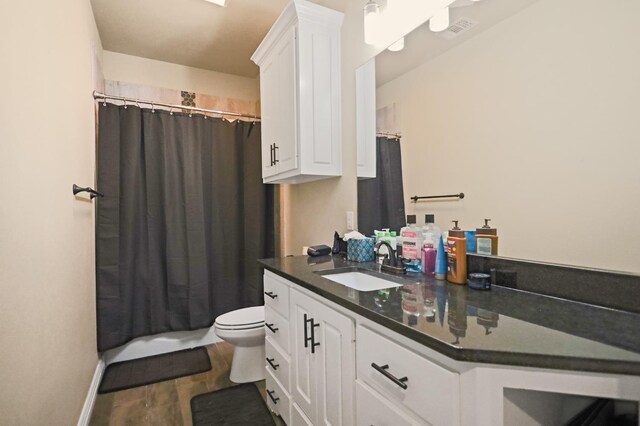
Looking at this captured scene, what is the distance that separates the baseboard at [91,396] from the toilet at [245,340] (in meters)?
0.76

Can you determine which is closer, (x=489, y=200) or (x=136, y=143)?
(x=489, y=200)

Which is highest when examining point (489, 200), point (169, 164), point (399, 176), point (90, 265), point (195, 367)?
point (169, 164)

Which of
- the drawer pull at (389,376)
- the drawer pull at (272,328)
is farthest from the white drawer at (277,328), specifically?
the drawer pull at (389,376)

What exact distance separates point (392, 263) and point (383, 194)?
427 mm

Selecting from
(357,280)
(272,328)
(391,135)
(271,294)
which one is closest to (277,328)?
(272,328)

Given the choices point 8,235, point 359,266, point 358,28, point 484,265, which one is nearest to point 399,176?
point 359,266

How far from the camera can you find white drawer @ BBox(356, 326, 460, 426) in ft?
2.18

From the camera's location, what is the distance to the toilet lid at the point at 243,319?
2.04 m

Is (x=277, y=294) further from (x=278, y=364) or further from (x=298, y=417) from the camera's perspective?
(x=298, y=417)

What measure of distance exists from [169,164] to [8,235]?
69.1 inches

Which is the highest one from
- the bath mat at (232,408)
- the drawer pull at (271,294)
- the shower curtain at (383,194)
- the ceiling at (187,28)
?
the ceiling at (187,28)

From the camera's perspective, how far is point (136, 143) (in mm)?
2463

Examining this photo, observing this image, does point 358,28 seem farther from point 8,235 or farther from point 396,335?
point 8,235

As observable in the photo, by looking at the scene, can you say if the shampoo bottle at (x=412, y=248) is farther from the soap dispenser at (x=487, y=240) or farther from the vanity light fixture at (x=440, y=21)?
the vanity light fixture at (x=440, y=21)
